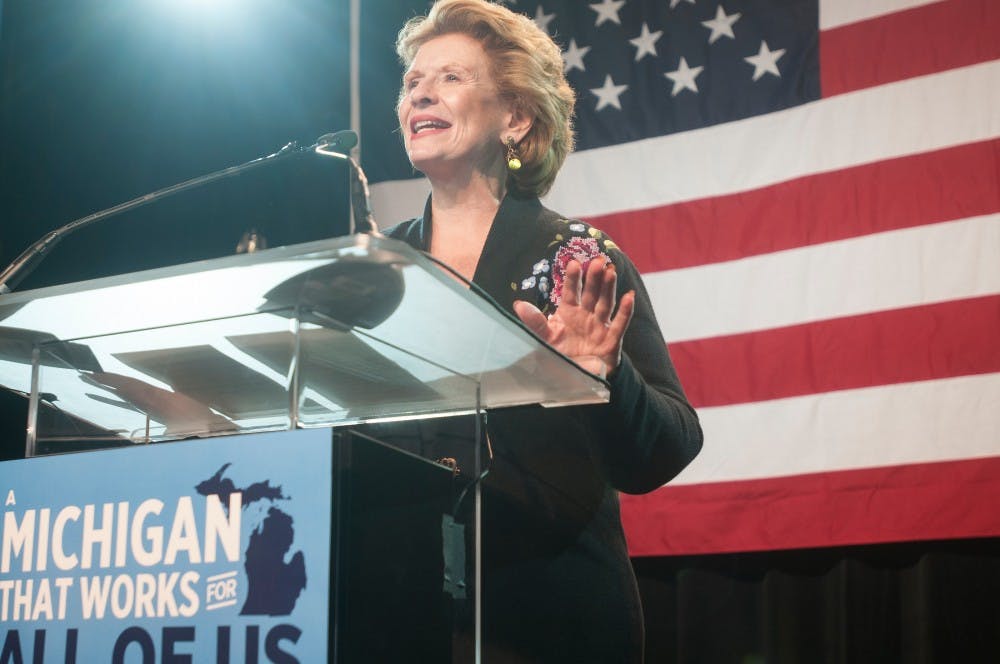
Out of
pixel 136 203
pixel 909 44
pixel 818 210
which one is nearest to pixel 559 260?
pixel 136 203

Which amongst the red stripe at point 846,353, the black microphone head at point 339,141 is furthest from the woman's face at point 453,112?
the red stripe at point 846,353

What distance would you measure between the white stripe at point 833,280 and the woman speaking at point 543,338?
4.57 feet

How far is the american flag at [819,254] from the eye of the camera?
103 inches

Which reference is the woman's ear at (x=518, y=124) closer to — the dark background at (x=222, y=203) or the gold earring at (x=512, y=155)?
the gold earring at (x=512, y=155)

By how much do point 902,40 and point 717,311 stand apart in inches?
35.7

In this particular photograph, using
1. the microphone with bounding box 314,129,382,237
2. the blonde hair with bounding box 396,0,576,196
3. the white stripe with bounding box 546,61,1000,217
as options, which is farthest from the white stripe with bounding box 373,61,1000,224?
the microphone with bounding box 314,129,382,237

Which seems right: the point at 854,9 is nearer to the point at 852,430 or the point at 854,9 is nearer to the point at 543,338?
the point at 852,430

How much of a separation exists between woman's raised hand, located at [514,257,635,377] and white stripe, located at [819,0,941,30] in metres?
2.28

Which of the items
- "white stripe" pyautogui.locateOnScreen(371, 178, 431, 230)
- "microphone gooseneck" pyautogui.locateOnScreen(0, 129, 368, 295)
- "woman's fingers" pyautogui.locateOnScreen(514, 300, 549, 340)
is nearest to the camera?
"woman's fingers" pyautogui.locateOnScreen(514, 300, 549, 340)

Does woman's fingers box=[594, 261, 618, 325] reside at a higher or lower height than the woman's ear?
lower

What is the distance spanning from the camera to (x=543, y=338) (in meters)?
1.01

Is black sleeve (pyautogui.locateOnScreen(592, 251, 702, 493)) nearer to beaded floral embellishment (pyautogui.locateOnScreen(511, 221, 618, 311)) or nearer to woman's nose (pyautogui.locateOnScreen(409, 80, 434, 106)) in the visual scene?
beaded floral embellishment (pyautogui.locateOnScreen(511, 221, 618, 311))

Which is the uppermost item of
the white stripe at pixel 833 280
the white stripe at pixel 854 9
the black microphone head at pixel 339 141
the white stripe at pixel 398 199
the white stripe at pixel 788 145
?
the white stripe at pixel 854 9

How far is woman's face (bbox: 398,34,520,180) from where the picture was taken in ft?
5.11
